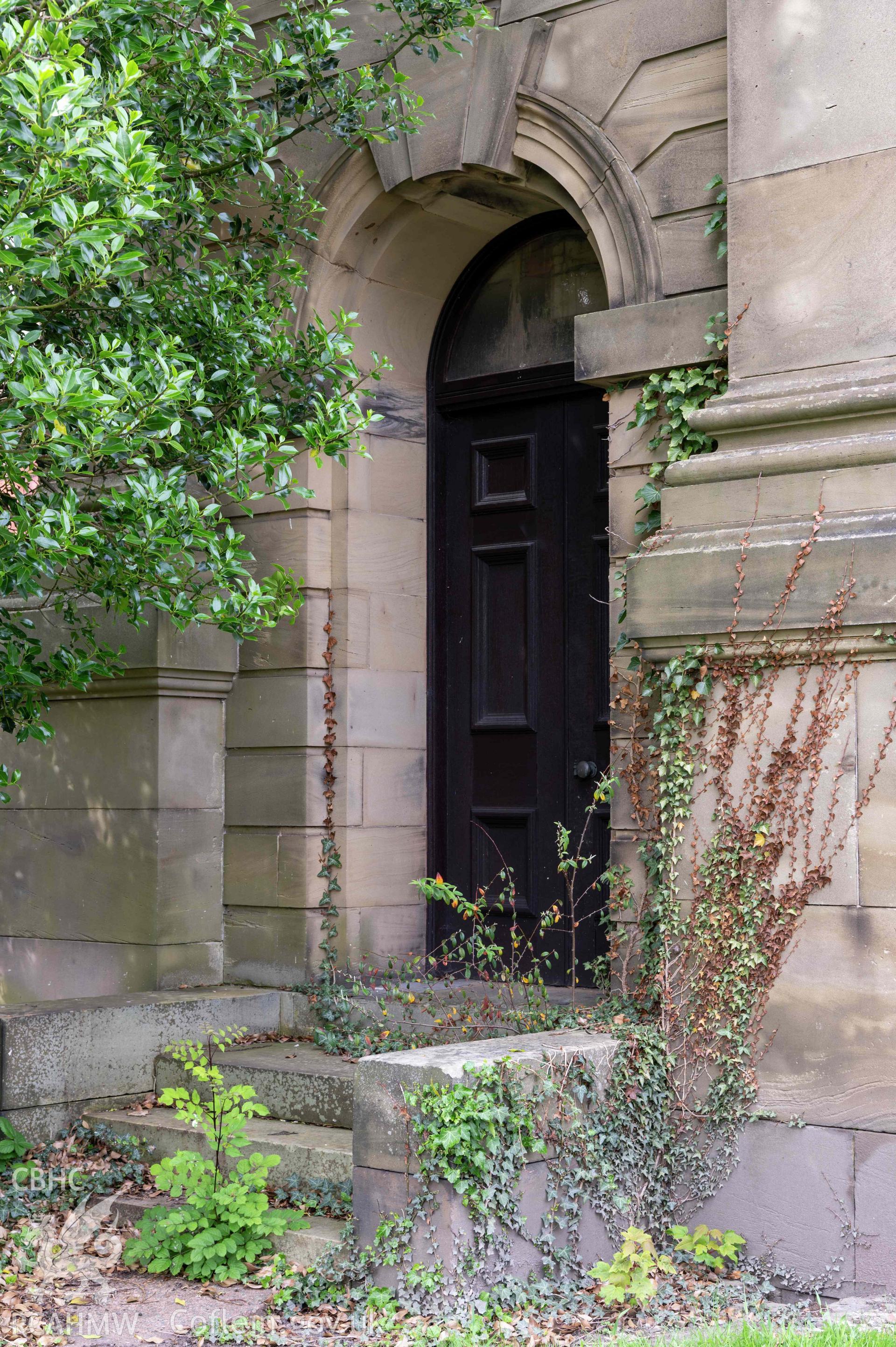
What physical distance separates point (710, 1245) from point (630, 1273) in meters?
0.48

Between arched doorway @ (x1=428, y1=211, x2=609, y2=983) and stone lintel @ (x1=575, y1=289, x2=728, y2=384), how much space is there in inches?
31.4

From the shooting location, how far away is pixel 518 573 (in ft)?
23.5

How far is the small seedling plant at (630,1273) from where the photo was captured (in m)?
4.41

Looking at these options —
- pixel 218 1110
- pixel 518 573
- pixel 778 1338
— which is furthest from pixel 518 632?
pixel 778 1338

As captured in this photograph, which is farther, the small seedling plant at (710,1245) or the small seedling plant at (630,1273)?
the small seedling plant at (710,1245)

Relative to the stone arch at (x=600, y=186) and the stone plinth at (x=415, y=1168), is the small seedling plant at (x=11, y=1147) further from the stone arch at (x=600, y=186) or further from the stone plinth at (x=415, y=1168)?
the stone arch at (x=600, y=186)

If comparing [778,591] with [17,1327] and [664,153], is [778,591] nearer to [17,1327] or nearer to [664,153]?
[664,153]

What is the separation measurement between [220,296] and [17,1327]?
3.85 meters

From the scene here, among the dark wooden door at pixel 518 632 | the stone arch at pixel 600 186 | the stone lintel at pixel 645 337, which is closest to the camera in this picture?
the stone lintel at pixel 645 337

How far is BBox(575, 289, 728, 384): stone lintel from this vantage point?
18.7 feet

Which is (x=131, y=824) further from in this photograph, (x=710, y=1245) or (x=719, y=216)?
(x=719, y=216)

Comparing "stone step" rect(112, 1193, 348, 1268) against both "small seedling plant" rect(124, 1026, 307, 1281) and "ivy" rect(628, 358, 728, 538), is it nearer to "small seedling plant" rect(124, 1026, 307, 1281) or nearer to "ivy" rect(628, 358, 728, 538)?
"small seedling plant" rect(124, 1026, 307, 1281)

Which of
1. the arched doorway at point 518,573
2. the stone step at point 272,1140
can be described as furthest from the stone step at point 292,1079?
the arched doorway at point 518,573

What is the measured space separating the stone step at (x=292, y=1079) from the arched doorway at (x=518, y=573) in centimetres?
125
